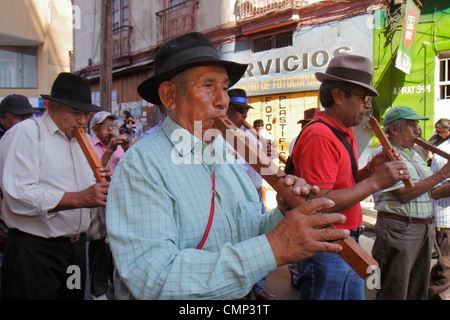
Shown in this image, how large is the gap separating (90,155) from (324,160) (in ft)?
5.06

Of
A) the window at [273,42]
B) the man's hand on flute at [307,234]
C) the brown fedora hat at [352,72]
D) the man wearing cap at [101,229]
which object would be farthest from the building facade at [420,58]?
the man's hand on flute at [307,234]

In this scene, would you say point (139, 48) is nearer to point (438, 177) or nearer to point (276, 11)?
point (276, 11)

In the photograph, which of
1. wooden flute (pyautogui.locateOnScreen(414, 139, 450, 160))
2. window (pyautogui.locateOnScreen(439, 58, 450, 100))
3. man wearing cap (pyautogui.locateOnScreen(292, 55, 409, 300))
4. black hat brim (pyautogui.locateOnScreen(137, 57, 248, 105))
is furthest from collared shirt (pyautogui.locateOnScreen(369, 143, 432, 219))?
window (pyautogui.locateOnScreen(439, 58, 450, 100))

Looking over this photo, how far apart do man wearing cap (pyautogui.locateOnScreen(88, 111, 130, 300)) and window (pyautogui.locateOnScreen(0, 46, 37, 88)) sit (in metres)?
18.5

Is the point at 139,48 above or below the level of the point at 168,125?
above

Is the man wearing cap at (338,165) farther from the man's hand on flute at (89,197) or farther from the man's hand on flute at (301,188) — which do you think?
the man's hand on flute at (89,197)

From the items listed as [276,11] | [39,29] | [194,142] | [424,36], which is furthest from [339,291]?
[39,29]

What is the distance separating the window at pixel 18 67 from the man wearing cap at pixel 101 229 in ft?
60.8

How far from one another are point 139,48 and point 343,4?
344 inches

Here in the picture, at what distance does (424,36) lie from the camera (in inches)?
336

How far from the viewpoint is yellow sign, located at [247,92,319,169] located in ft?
32.8

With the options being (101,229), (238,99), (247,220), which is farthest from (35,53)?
(247,220)

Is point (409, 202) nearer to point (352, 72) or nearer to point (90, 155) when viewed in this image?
point (352, 72)

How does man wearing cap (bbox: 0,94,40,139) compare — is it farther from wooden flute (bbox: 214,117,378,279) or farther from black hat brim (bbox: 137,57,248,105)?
wooden flute (bbox: 214,117,378,279)
